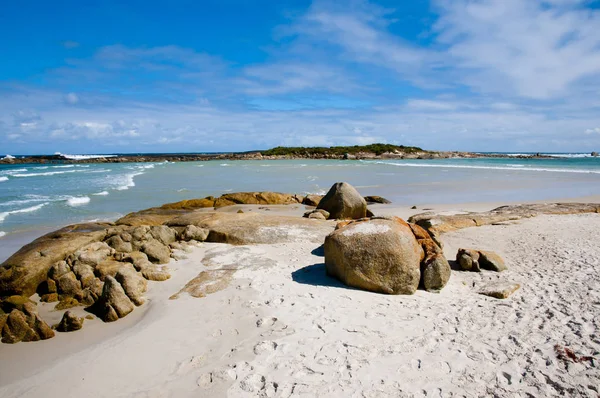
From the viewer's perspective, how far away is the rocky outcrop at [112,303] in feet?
18.1

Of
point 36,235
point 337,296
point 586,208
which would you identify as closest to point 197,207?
point 36,235

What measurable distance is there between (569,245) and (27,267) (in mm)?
11424

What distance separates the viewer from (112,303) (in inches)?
220

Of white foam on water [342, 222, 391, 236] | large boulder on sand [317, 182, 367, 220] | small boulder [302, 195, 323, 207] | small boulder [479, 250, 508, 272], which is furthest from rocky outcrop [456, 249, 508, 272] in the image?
small boulder [302, 195, 323, 207]

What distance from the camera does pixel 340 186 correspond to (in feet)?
44.8

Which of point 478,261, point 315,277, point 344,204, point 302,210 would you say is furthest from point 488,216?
point 315,277

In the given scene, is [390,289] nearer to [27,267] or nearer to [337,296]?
[337,296]

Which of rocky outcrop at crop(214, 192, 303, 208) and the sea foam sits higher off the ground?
rocky outcrop at crop(214, 192, 303, 208)

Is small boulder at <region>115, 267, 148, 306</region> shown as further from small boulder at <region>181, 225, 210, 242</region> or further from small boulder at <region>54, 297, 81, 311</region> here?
small boulder at <region>181, 225, 210, 242</region>

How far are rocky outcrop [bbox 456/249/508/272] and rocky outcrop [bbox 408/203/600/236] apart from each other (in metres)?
1.94

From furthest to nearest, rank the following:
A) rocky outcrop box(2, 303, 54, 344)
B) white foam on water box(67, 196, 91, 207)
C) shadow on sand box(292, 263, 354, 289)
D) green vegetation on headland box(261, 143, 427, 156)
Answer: green vegetation on headland box(261, 143, 427, 156) → white foam on water box(67, 196, 91, 207) → shadow on sand box(292, 263, 354, 289) → rocky outcrop box(2, 303, 54, 344)

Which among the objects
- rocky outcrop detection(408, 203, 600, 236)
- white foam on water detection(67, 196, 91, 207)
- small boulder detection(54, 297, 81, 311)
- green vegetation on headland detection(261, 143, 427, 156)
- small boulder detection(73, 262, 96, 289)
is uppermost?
green vegetation on headland detection(261, 143, 427, 156)

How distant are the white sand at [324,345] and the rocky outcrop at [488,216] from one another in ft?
12.7

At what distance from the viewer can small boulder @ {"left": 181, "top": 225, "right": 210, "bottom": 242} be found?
9.62m
